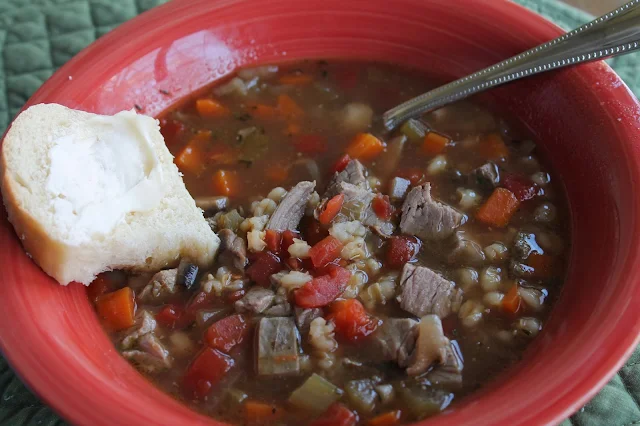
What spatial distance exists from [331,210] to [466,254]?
613 mm

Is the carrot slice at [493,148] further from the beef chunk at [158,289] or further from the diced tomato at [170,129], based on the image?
the beef chunk at [158,289]

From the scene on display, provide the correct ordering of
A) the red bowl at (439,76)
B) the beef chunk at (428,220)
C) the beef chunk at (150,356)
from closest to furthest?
the red bowl at (439,76) → the beef chunk at (150,356) → the beef chunk at (428,220)

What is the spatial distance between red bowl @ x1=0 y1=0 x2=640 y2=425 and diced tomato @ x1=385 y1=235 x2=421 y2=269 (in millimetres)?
621

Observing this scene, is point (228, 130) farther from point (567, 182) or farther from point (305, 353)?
point (567, 182)

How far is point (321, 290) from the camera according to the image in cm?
277

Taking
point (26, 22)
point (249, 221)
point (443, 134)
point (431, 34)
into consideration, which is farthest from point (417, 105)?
point (26, 22)

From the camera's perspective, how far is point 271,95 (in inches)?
147

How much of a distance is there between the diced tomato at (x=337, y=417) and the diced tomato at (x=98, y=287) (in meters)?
1.08

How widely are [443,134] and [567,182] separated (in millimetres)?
645

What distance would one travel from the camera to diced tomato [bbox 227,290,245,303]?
2.85 metres

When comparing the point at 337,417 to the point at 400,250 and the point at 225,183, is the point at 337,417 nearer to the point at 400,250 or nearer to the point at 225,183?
the point at 400,250

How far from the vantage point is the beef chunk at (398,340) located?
258 cm

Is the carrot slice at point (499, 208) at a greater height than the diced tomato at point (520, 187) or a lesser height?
lesser

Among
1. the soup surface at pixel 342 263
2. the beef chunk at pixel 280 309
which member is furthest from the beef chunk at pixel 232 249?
the beef chunk at pixel 280 309
